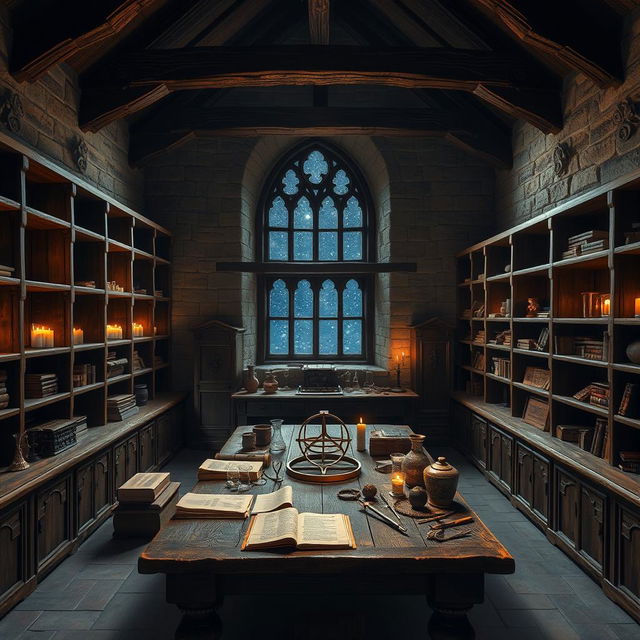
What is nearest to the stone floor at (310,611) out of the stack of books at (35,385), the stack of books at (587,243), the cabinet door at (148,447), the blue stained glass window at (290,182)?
the stack of books at (35,385)

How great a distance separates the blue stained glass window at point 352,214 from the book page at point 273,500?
5240 mm

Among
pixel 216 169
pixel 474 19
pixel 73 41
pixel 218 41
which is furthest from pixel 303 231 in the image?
pixel 73 41

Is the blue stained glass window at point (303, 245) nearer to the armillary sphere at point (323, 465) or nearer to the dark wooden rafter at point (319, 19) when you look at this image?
the dark wooden rafter at point (319, 19)

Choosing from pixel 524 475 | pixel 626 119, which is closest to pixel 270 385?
pixel 524 475

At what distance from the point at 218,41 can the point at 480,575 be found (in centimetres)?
580

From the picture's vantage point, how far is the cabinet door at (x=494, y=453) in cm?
481

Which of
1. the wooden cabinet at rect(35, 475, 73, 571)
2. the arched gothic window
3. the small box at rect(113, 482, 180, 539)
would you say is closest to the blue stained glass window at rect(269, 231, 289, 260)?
the arched gothic window

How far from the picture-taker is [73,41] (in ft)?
12.0

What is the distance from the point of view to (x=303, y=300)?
Answer: 734 centimetres

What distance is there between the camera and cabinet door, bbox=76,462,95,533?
3617 mm

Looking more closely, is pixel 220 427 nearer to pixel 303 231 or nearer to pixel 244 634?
pixel 303 231

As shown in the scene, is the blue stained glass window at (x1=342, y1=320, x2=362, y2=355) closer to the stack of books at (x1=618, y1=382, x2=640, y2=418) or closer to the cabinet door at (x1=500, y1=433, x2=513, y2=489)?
the cabinet door at (x1=500, y1=433, x2=513, y2=489)

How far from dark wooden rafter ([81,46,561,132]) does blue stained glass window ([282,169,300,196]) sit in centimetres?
261

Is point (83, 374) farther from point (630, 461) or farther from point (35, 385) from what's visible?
point (630, 461)
